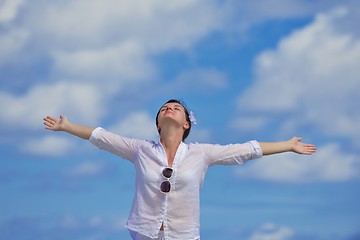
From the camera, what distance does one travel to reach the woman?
663cm

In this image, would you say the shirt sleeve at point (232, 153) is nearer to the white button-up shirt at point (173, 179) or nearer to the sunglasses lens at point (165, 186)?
the white button-up shirt at point (173, 179)

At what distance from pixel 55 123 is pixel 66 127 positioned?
0.17 meters

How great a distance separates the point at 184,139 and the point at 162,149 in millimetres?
463

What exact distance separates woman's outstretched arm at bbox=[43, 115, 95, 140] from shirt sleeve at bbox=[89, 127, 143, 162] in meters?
0.10

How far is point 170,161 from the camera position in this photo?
6.79 m

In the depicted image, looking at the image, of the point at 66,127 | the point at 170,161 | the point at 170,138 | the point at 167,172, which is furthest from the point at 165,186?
the point at 66,127

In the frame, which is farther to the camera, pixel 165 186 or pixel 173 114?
pixel 173 114

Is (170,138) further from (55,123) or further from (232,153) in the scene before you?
(55,123)

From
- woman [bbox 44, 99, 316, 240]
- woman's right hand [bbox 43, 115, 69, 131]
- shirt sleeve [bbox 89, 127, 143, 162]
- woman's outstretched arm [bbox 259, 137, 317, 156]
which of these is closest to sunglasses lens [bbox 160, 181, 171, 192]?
woman [bbox 44, 99, 316, 240]

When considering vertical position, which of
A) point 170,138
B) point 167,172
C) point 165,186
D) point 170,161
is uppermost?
point 170,138

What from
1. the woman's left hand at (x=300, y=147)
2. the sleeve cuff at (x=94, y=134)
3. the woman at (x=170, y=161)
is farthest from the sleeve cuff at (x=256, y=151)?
the sleeve cuff at (x=94, y=134)

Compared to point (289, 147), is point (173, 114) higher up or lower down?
higher up

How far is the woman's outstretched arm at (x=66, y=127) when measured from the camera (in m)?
7.14

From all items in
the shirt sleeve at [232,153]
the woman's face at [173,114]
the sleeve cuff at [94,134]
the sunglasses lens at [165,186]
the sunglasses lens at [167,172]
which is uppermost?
the woman's face at [173,114]
